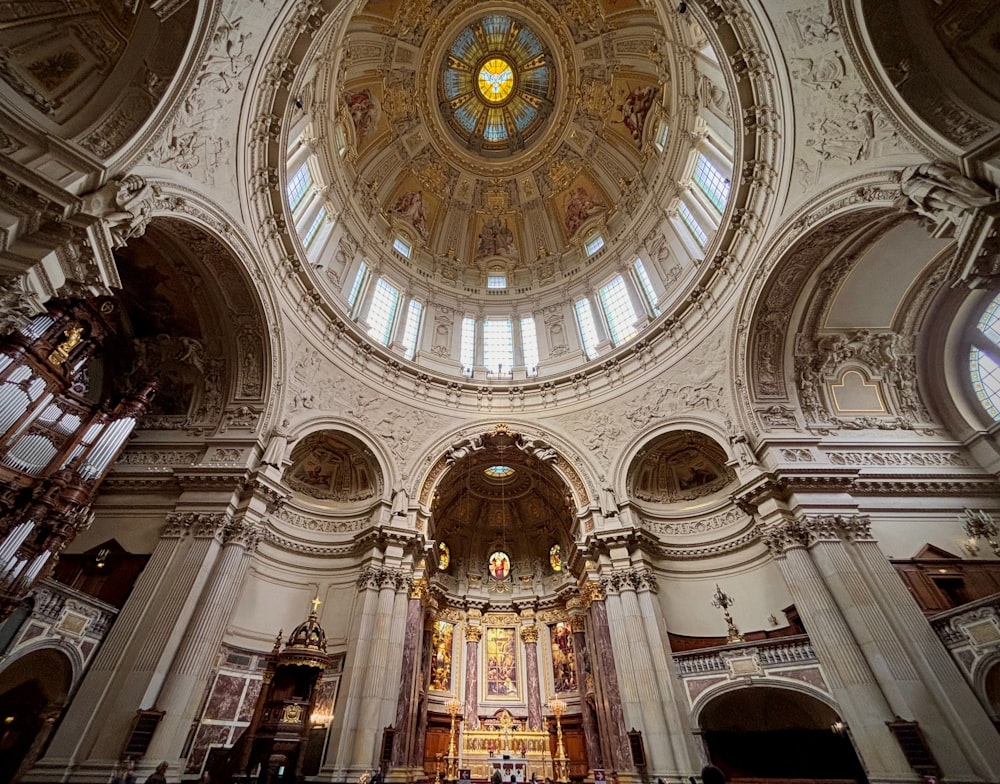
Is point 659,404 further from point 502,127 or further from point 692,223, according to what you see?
point 502,127

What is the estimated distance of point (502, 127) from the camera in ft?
88.0

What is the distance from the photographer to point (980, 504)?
12242 millimetres

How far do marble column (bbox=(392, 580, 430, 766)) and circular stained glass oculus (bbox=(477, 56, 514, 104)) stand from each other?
87.6 ft

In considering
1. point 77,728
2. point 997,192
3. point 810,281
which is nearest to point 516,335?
point 810,281

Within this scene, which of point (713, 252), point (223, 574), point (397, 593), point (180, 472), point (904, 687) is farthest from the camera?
point (713, 252)

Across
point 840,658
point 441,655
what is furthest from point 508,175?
point 840,658

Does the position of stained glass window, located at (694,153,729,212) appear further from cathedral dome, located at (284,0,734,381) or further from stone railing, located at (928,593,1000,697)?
stone railing, located at (928,593,1000,697)

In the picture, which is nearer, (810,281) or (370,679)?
(370,679)

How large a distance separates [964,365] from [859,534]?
664 centimetres

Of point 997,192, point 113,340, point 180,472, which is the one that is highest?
point 113,340

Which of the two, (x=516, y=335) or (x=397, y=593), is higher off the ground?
(x=516, y=335)

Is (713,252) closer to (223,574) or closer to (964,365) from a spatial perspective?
(964,365)

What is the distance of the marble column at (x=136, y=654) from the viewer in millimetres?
8797

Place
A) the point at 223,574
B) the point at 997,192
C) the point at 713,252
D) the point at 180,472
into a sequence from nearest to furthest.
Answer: the point at 997,192 < the point at 223,574 < the point at 180,472 < the point at 713,252
